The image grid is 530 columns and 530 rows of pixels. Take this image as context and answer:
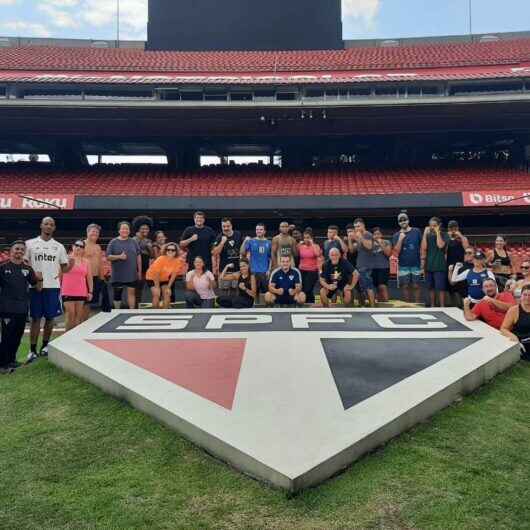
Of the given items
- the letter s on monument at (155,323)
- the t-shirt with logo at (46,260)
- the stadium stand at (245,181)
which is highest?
the stadium stand at (245,181)

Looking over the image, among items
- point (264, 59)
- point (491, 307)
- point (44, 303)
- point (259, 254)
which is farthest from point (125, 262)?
point (264, 59)

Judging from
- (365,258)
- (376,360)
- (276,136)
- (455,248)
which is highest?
(276,136)

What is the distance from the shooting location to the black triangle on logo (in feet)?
11.2

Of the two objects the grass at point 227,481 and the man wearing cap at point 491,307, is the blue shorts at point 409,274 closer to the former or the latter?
the man wearing cap at point 491,307

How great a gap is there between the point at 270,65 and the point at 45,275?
18.8m

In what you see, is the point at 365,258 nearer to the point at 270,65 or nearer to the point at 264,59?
the point at 270,65

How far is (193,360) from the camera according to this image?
13.4ft

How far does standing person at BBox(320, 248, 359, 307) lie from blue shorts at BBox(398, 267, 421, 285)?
97 centimetres

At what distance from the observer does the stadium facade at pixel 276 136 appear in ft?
49.5

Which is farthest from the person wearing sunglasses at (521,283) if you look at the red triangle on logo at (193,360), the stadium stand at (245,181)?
the stadium stand at (245,181)

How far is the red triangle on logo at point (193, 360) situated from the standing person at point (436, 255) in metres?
3.69

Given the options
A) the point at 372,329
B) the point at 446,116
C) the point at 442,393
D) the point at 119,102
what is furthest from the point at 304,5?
the point at 442,393

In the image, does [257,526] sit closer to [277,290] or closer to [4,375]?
[4,375]

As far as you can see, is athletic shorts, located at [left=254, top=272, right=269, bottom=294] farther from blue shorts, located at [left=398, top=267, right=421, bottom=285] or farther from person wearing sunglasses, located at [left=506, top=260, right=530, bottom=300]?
person wearing sunglasses, located at [left=506, top=260, right=530, bottom=300]
